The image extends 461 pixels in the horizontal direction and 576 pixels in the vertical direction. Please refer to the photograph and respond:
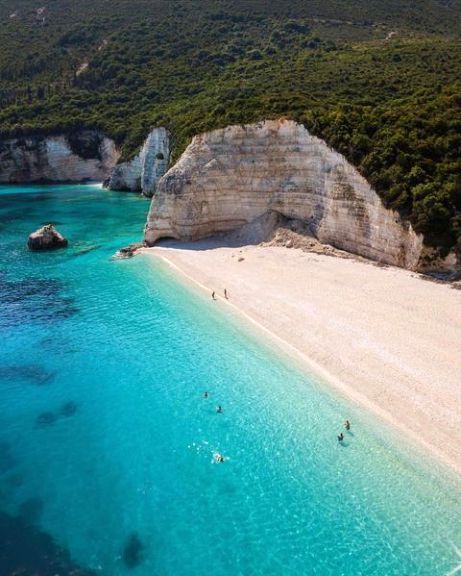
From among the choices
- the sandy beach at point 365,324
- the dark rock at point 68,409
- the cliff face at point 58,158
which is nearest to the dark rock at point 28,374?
the dark rock at point 68,409

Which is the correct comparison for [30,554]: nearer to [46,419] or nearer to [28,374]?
[46,419]

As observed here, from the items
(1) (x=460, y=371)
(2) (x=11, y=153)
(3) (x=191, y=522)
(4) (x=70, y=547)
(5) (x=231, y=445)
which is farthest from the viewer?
(2) (x=11, y=153)

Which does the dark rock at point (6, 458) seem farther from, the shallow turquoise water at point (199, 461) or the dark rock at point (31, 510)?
the dark rock at point (31, 510)

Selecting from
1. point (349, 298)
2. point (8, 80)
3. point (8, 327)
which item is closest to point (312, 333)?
point (349, 298)

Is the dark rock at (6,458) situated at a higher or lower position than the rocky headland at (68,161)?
lower

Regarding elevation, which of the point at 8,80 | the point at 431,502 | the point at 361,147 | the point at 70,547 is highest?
the point at 8,80

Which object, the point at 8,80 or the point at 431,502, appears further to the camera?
the point at 8,80

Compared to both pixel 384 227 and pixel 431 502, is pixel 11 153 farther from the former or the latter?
pixel 431 502
